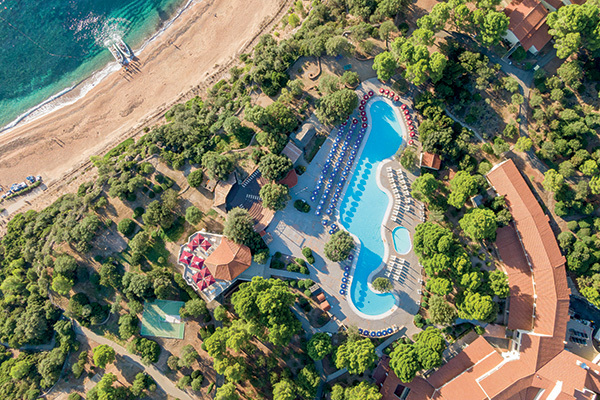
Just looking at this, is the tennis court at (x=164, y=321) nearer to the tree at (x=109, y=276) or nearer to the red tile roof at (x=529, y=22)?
the tree at (x=109, y=276)

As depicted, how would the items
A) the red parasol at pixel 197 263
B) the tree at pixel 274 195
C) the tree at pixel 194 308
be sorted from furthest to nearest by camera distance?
the red parasol at pixel 197 263
the tree at pixel 194 308
the tree at pixel 274 195

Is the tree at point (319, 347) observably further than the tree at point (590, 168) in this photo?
No

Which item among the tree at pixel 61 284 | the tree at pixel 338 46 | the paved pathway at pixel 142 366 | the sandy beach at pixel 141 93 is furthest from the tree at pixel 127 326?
the tree at pixel 338 46

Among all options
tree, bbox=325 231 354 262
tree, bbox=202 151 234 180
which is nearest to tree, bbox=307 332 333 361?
tree, bbox=325 231 354 262

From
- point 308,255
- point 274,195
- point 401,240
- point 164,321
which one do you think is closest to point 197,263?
point 164,321

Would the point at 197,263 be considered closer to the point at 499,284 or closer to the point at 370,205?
the point at 370,205

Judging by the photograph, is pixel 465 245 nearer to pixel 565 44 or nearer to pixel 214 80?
pixel 565 44
